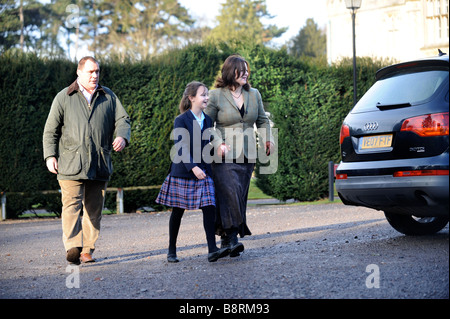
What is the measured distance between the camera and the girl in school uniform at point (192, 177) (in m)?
6.70

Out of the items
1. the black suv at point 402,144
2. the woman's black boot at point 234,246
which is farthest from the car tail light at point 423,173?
the woman's black boot at point 234,246

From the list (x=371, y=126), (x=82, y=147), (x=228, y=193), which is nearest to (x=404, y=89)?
(x=371, y=126)

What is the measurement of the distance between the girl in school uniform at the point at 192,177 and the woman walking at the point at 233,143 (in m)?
0.20

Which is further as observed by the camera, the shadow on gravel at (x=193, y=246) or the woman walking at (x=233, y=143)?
the shadow on gravel at (x=193, y=246)

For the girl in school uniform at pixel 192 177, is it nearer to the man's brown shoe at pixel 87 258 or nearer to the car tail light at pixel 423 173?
the man's brown shoe at pixel 87 258

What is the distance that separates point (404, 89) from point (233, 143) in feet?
6.17

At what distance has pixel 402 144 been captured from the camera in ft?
20.7

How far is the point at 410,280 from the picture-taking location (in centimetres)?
518

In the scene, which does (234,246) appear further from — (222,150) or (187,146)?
(187,146)

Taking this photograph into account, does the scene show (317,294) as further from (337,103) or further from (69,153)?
(337,103)

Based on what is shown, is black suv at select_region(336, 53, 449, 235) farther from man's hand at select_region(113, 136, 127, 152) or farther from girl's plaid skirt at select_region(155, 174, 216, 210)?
man's hand at select_region(113, 136, 127, 152)

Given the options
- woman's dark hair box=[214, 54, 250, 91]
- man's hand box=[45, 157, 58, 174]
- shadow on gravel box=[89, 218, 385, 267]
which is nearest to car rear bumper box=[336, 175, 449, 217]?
woman's dark hair box=[214, 54, 250, 91]

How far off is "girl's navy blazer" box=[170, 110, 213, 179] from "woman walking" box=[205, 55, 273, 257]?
0.19 m
